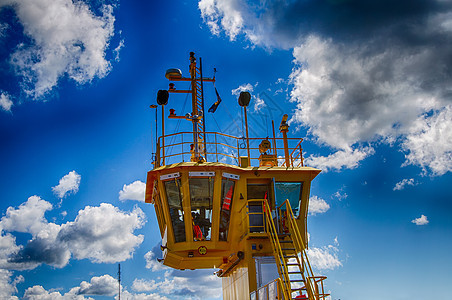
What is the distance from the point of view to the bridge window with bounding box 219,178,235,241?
63.7 feet

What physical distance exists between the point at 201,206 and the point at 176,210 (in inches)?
42.6

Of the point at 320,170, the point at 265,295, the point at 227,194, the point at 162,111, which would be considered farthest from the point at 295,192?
the point at 162,111

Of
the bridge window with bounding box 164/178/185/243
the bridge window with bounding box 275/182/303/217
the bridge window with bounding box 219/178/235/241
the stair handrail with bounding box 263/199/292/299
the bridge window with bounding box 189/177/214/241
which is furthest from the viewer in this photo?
the bridge window with bounding box 275/182/303/217

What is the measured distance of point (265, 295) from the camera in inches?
613

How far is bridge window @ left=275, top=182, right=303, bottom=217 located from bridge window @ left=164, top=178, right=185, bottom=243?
4.34 meters

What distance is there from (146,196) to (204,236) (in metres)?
5.28

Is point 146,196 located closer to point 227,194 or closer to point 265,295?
point 227,194

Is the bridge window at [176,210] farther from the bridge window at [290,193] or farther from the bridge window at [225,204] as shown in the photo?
the bridge window at [290,193]

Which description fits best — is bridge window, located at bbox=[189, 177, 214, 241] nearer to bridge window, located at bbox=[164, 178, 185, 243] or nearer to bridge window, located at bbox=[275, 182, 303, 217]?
bridge window, located at bbox=[164, 178, 185, 243]

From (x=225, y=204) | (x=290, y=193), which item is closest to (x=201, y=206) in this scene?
(x=225, y=204)

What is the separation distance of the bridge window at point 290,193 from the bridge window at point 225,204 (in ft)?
7.27

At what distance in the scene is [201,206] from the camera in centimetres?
1942

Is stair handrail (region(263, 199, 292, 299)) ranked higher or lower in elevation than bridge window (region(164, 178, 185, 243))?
lower

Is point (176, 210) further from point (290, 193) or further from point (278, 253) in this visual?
point (290, 193)
